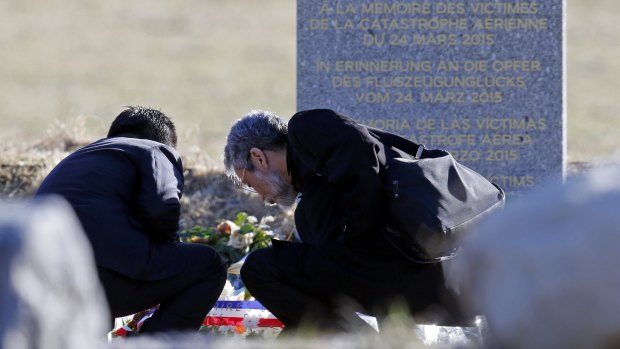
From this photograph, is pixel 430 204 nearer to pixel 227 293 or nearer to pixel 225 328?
pixel 225 328

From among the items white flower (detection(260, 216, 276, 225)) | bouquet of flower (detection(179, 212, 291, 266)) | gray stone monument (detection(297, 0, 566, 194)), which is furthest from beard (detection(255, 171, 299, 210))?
gray stone monument (detection(297, 0, 566, 194))

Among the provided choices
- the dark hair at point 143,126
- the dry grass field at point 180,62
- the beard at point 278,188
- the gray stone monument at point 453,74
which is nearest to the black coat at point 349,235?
the beard at point 278,188

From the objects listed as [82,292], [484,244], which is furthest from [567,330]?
[82,292]

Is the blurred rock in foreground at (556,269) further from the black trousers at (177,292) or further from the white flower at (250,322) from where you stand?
the white flower at (250,322)

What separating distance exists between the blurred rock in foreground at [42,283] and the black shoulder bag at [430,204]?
7.09 feet

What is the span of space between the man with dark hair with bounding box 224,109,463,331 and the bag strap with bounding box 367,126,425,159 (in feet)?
0.33

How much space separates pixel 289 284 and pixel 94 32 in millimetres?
29075

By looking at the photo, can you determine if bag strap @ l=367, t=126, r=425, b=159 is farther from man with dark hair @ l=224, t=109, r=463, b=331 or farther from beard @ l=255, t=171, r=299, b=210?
beard @ l=255, t=171, r=299, b=210

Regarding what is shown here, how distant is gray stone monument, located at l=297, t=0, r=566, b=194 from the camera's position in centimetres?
827

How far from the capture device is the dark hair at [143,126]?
18.2 ft

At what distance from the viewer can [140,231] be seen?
16.8 feet

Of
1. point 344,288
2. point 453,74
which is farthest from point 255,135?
point 453,74

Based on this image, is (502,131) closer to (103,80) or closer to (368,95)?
(368,95)

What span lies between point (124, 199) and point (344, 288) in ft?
2.94
